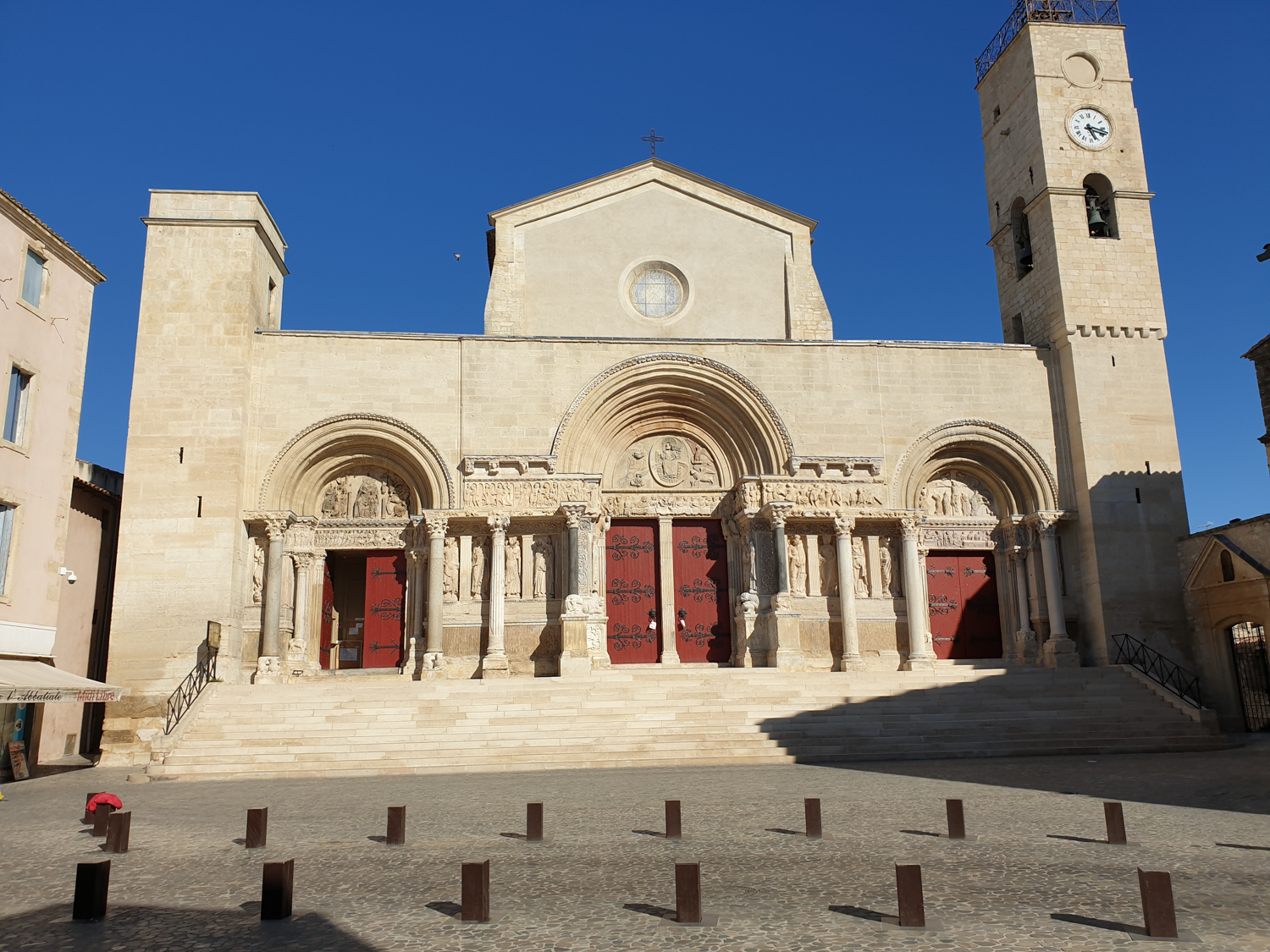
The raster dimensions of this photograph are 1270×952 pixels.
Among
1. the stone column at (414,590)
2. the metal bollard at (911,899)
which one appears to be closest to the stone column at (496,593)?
the stone column at (414,590)

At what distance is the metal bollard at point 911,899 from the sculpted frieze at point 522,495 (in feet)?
47.3

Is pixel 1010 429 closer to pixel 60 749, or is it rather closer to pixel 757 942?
pixel 757 942

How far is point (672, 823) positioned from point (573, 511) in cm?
1130

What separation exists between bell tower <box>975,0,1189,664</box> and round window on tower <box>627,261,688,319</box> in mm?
7967

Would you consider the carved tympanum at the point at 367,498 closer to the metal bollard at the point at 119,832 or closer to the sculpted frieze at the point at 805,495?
the sculpted frieze at the point at 805,495

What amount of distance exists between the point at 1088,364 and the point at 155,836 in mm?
19163

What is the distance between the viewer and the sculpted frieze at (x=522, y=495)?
1950cm

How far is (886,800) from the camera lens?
10.4 meters

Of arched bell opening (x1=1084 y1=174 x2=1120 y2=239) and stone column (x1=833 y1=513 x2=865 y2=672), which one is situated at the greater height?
arched bell opening (x1=1084 y1=174 x2=1120 y2=239)

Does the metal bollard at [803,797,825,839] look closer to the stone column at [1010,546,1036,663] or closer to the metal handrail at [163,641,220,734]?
the metal handrail at [163,641,220,734]

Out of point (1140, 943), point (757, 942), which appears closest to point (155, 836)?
point (757, 942)

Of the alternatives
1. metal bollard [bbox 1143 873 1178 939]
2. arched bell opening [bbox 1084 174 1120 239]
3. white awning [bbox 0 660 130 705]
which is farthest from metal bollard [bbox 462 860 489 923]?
arched bell opening [bbox 1084 174 1120 239]

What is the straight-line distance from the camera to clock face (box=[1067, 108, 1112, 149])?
22141mm

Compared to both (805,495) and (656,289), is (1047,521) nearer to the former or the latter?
(805,495)
